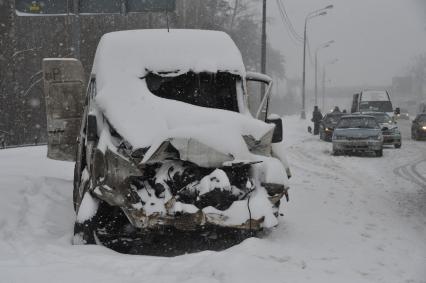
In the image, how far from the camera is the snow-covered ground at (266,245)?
194 inches

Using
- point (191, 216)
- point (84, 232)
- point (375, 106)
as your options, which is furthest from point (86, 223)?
point (375, 106)

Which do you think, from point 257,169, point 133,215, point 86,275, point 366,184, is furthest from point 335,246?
point 366,184

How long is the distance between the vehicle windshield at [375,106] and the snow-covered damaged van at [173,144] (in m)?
22.8

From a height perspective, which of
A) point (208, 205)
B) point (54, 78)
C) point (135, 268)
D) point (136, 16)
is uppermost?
point (136, 16)

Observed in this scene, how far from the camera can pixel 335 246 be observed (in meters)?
6.26

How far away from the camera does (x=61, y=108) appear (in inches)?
327

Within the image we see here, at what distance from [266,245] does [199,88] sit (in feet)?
8.12

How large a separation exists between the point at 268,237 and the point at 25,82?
80.6 feet

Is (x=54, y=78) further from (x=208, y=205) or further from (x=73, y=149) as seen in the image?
(x=208, y=205)

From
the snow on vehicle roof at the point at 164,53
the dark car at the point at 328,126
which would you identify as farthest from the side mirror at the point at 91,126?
the dark car at the point at 328,126

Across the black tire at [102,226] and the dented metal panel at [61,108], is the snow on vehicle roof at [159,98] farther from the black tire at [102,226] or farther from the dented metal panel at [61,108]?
the dented metal panel at [61,108]

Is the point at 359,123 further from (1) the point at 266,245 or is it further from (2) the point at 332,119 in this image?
(1) the point at 266,245

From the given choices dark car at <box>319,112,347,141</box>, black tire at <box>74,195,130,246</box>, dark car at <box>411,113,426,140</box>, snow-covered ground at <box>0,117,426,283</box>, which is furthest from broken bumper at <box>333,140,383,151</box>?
black tire at <box>74,195,130,246</box>

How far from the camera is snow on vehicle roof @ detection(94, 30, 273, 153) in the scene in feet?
20.1
